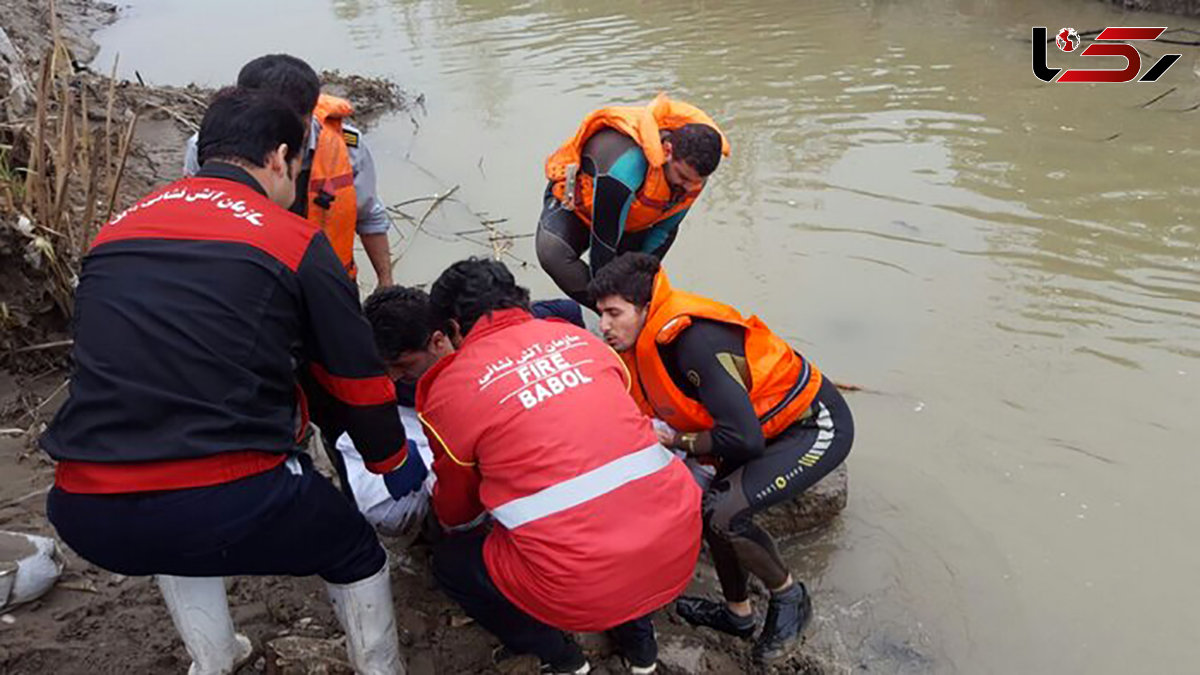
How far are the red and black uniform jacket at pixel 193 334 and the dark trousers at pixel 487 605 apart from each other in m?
0.72

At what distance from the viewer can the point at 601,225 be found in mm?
3604

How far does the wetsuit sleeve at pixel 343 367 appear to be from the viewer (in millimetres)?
1946

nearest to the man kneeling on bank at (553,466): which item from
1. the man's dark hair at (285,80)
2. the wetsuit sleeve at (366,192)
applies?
the man's dark hair at (285,80)

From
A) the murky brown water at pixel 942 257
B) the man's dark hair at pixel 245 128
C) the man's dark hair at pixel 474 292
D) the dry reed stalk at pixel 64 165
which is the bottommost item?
the murky brown water at pixel 942 257

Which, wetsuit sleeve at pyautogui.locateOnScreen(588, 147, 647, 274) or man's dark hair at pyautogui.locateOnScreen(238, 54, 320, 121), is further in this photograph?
wetsuit sleeve at pyautogui.locateOnScreen(588, 147, 647, 274)

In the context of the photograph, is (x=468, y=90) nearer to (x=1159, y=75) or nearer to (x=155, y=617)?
(x=1159, y=75)

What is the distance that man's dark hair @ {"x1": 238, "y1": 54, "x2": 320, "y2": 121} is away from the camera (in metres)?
2.86

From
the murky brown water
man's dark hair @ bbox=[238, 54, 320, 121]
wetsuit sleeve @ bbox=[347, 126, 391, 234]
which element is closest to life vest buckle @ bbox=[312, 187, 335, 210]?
wetsuit sleeve @ bbox=[347, 126, 391, 234]

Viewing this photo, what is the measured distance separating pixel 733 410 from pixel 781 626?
81 cm

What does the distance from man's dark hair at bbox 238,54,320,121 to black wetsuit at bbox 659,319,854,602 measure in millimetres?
1381

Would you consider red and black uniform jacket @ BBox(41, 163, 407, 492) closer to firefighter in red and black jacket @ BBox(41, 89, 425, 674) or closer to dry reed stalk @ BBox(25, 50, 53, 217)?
firefighter in red and black jacket @ BBox(41, 89, 425, 674)

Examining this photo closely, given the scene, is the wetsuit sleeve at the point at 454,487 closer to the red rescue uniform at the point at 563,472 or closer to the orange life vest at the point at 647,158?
the red rescue uniform at the point at 563,472

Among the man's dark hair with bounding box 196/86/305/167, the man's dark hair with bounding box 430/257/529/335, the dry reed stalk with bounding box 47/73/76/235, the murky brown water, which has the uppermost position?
the man's dark hair with bounding box 196/86/305/167

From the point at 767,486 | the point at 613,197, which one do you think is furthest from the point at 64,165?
the point at 767,486
